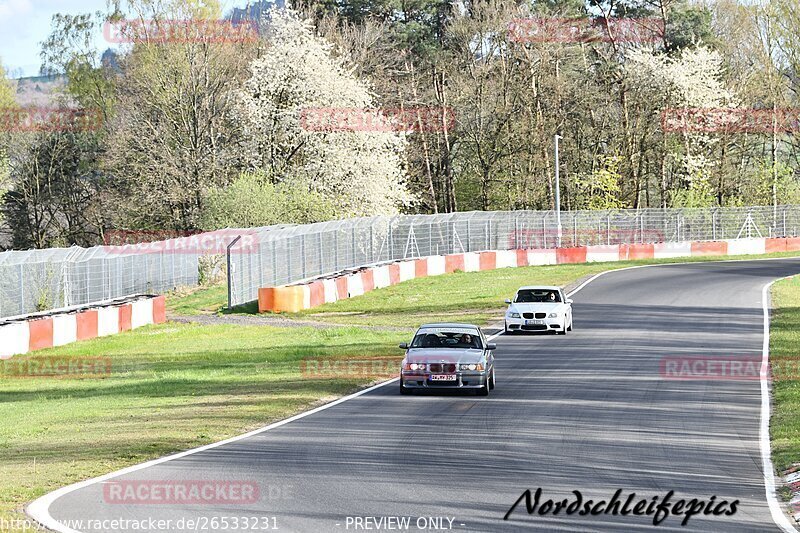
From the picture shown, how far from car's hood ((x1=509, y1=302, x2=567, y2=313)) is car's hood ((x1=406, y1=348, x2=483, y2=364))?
1157 centimetres

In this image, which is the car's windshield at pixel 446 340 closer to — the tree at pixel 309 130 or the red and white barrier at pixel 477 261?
the red and white barrier at pixel 477 261

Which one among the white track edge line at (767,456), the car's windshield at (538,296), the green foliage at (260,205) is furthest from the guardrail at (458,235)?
the white track edge line at (767,456)

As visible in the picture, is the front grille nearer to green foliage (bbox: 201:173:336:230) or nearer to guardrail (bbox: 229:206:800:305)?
guardrail (bbox: 229:206:800:305)

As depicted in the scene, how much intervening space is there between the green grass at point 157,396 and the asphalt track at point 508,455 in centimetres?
102

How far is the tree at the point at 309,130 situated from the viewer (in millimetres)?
63281

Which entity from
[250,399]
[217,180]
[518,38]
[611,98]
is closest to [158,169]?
[217,180]

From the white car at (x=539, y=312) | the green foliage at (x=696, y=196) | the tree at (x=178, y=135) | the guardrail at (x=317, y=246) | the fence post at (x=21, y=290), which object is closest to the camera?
the white car at (x=539, y=312)

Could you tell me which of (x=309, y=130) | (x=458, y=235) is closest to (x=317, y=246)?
(x=458, y=235)

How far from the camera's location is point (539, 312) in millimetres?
32812

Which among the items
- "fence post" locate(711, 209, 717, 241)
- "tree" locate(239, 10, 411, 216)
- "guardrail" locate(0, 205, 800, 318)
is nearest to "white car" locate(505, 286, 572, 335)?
"guardrail" locate(0, 205, 800, 318)

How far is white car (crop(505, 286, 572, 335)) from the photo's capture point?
32.8m

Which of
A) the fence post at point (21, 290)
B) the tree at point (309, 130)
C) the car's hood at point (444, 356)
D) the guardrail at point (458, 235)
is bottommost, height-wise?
the car's hood at point (444, 356)

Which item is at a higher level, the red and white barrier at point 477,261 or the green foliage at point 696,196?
the green foliage at point 696,196

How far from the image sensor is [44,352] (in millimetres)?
30656
